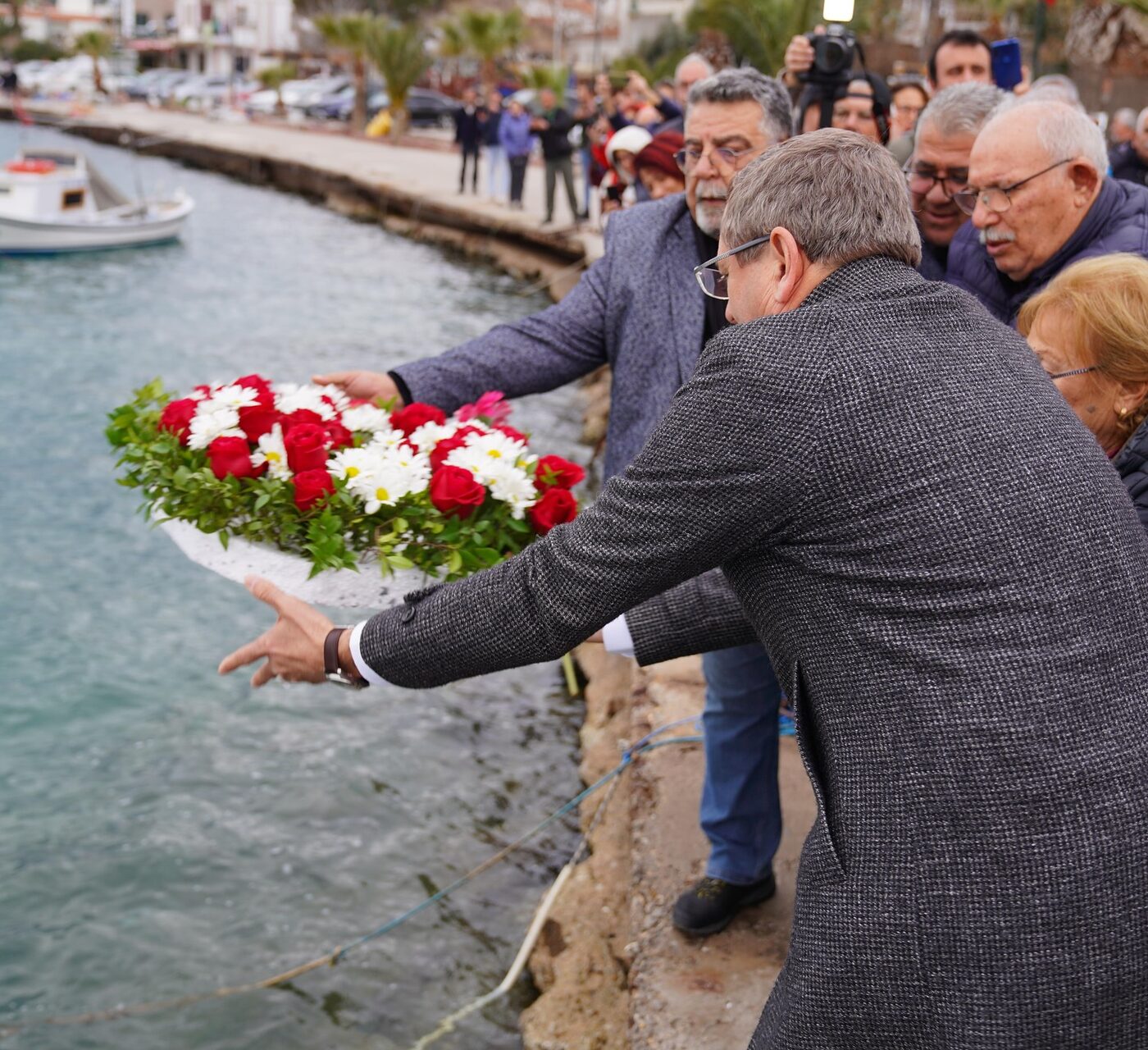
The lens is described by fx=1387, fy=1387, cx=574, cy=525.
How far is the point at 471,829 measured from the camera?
601 centimetres

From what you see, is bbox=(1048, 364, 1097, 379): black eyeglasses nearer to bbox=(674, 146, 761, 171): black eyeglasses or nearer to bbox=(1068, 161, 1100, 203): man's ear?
bbox=(1068, 161, 1100, 203): man's ear

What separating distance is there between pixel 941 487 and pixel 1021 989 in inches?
26.4

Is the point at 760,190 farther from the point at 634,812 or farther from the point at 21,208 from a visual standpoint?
the point at 21,208

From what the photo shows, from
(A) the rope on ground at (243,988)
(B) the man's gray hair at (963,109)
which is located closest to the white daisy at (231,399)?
(B) the man's gray hair at (963,109)

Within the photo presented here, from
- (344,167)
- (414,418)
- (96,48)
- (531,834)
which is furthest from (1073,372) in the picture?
(96,48)

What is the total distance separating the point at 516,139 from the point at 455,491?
20.4 m

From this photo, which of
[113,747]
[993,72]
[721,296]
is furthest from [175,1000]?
[993,72]

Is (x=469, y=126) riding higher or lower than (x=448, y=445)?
lower

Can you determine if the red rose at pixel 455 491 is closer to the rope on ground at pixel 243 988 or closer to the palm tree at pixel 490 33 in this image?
the rope on ground at pixel 243 988

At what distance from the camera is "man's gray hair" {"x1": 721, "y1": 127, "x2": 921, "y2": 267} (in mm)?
1981

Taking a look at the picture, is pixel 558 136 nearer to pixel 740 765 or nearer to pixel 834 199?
pixel 740 765

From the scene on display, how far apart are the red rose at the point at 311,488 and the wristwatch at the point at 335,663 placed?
0.46 m

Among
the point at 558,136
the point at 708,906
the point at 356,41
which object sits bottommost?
the point at 356,41

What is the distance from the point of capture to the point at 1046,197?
325cm
